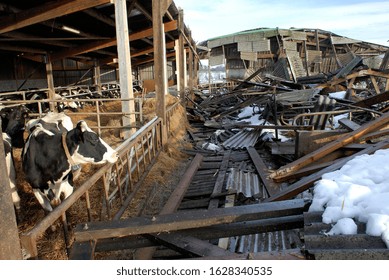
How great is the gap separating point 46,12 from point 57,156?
14.8 feet

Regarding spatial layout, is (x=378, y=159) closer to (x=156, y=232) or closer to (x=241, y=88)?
(x=156, y=232)

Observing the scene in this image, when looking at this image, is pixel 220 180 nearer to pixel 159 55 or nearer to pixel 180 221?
pixel 159 55

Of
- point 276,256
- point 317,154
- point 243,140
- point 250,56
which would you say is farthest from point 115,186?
point 250,56

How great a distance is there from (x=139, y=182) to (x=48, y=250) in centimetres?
177

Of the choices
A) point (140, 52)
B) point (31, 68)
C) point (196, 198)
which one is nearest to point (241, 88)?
point (140, 52)

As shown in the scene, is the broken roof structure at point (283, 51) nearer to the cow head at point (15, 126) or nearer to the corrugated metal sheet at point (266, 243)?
the cow head at point (15, 126)

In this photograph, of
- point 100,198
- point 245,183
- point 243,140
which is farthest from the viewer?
point 243,140

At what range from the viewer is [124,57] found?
7.00 meters

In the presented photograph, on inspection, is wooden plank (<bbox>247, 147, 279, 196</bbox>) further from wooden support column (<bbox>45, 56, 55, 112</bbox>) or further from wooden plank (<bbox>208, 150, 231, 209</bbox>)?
wooden support column (<bbox>45, 56, 55, 112</bbox>)

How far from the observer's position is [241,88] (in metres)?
20.0

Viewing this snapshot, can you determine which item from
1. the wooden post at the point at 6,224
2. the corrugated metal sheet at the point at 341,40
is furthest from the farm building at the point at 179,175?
the corrugated metal sheet at the point at 341,40

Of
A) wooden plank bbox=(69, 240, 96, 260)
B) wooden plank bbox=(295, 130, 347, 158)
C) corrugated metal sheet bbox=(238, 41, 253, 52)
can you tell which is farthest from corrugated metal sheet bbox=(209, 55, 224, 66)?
wooden plank bbox=(69, 240, 96, 260)

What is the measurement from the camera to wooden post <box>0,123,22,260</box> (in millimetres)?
1685

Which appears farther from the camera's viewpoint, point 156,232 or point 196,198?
point 196,198
